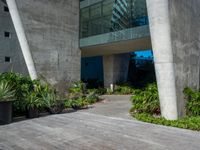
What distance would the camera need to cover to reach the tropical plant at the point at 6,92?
8.06m

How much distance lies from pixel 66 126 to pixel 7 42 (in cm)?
1050

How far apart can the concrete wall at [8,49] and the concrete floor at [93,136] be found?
8272mm

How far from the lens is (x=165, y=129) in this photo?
Result: 7.18m

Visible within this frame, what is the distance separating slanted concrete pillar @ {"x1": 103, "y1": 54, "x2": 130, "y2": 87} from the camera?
21.8 meters

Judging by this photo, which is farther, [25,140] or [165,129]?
[165,129]

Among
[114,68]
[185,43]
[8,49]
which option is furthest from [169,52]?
[114,68]

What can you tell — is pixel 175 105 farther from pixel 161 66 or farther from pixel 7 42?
pixel 7 42

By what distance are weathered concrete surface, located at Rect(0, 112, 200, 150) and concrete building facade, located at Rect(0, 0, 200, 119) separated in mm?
1931

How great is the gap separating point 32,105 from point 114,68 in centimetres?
1354

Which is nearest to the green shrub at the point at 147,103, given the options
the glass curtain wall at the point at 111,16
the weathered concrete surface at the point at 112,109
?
the weathered concrete surface at the point at 112,109

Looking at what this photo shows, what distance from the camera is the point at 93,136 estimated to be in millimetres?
6402

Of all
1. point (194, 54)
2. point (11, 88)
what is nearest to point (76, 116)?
point (11, 88)

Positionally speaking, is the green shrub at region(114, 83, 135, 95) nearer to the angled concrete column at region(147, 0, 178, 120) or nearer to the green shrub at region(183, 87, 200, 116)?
the green shrub at region(183, 87, 200, 116)

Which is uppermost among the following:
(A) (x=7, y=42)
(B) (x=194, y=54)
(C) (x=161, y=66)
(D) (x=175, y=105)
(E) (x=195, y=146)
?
(A) (x=7, y=42)
